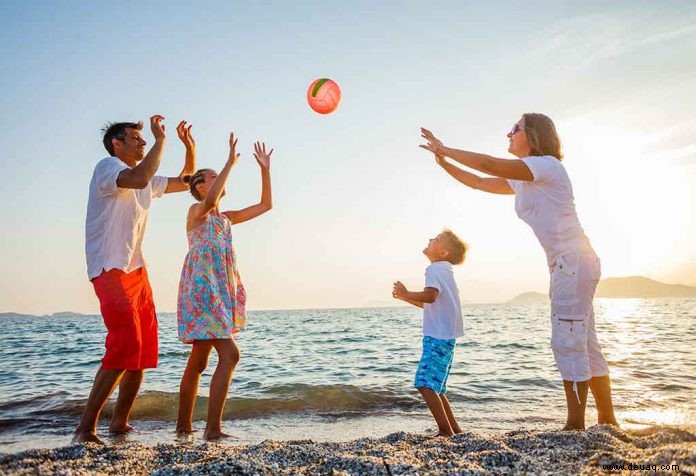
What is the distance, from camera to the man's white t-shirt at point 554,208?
12.3 ft

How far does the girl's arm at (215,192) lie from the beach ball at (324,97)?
5.70 ft

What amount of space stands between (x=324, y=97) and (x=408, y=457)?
435cm

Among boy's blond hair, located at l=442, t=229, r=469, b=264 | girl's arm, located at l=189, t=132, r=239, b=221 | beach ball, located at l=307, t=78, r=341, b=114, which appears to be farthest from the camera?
beach ball, located at l=307, t=78, r=341, b=114

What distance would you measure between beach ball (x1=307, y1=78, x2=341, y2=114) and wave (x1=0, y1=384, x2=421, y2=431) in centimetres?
394

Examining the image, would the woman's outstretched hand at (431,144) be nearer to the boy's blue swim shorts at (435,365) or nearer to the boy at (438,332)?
the boy at (438,332)

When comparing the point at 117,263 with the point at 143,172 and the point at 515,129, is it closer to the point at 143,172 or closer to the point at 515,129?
the point at 143,172

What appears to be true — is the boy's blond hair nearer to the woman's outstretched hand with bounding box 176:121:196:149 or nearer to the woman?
the woman

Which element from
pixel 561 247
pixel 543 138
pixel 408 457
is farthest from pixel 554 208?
pixel 408 457

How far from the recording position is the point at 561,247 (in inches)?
151

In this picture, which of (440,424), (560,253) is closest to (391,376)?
(440,424)

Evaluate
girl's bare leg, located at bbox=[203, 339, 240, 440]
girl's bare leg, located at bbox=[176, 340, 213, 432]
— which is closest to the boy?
girl's bare leg, located at bbox=[203, 339, 240, 440]

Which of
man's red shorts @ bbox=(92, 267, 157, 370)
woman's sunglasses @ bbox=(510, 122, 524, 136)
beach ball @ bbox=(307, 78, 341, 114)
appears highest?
beach ball @ bbox=(307, 78, 341, 114)

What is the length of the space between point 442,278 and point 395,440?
1.58 meters

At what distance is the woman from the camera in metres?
3.68
